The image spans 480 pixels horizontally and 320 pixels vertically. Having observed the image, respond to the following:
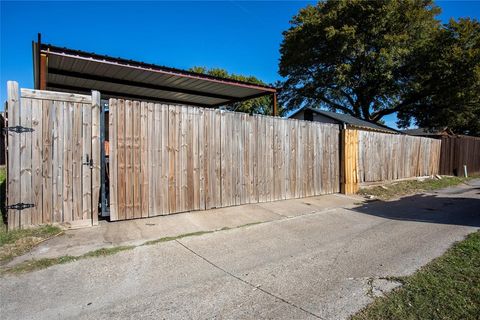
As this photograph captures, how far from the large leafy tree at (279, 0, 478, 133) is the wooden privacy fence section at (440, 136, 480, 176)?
607 centimetres

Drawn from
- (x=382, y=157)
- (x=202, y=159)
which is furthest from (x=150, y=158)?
(x=382, y=157)

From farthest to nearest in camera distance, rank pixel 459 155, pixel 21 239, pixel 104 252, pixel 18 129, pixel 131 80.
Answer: pixel 459 155
pixel 131 80
pixel 18 129
pixel 21 239
pixel 104 252

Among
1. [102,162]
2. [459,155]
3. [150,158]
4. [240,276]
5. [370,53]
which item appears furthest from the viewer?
[370,53]

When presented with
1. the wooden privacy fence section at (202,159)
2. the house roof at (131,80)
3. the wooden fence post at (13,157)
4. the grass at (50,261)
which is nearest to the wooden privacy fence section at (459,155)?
the wooden privacy fence section at (202,159)

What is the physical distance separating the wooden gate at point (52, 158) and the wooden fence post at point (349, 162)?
7.07 meters

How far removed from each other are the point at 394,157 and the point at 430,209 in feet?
15.7

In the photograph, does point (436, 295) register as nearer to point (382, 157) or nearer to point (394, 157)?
point (382, 157)

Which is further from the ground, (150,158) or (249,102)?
(249,102)

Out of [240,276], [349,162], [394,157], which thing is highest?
[394,157]

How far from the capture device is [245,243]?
193 inches

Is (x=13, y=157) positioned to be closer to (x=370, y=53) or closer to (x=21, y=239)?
(x=21, y=239)

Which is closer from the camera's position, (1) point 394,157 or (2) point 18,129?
(2) point 18,129

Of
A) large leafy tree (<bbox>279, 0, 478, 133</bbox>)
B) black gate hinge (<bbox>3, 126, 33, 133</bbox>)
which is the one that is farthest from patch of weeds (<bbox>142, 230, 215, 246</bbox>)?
large leafy tree (<bbox>279, 0, 478, 133</bbox>)

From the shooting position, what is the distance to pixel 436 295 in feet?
10.1
